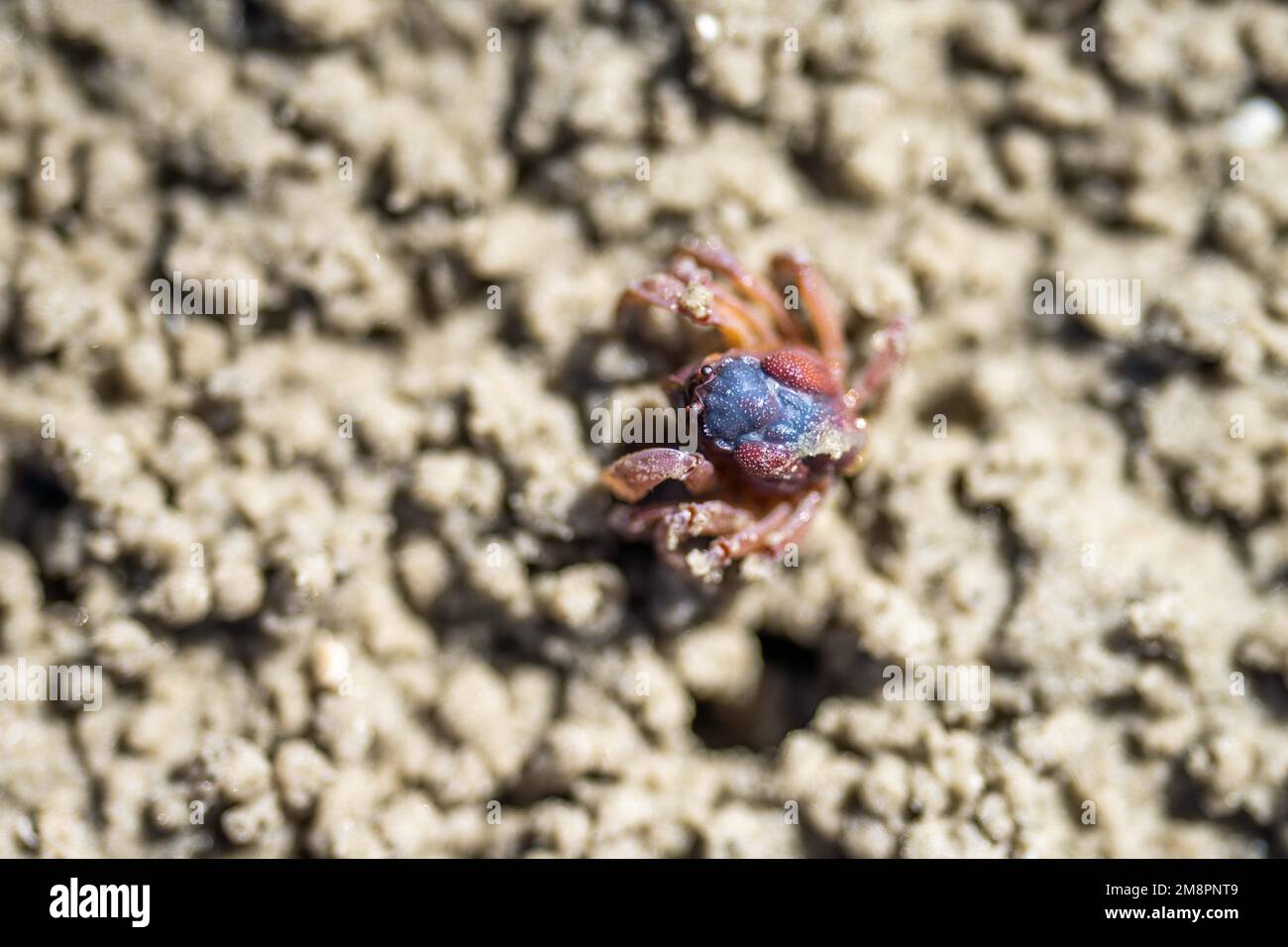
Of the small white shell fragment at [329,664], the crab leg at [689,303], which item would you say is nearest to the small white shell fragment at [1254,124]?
the crab leg at [689,303]

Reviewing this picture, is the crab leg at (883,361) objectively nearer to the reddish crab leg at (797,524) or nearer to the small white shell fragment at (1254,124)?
the reddish crab leg at (797,524)

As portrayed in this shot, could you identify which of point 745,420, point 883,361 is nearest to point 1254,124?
point 883,361

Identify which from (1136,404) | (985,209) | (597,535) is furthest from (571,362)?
(1136,404)

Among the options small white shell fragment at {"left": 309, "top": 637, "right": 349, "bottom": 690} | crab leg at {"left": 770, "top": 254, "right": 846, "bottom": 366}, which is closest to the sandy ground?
small white shell fragment at {"left": 309, "top": 637, "right": 349, "bottom": 690}

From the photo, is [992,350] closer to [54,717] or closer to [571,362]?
[571,362]

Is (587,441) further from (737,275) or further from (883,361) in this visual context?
(883,361)
